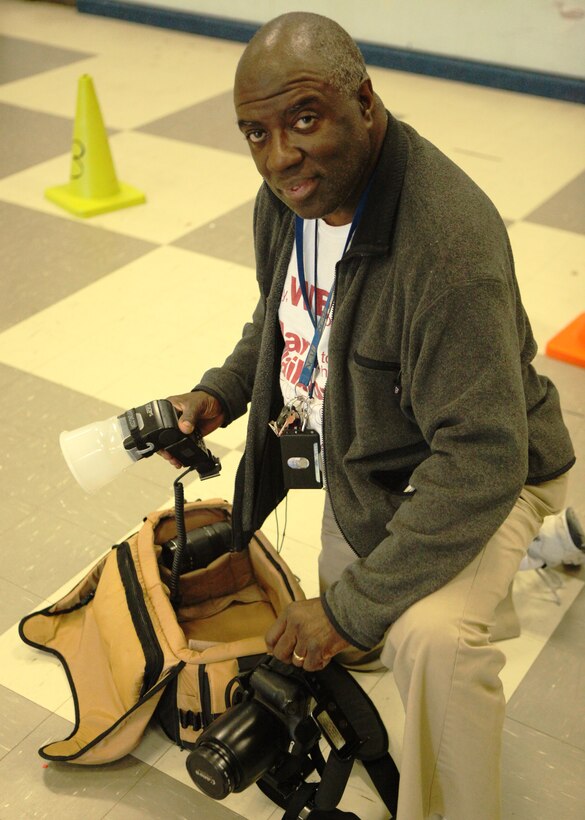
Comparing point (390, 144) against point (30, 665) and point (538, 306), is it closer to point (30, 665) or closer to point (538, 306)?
point (30, 665)

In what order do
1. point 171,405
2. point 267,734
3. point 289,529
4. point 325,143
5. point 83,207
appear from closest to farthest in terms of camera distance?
point 325,143 → point 267,734 → point 171,405 → point 289,529 → point 83,207

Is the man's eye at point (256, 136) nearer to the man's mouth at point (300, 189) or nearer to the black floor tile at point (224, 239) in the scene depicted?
the man's mouth at point (300, 189)

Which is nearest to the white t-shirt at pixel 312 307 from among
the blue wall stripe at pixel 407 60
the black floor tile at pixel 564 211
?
the black floor tile at pixel 564 211

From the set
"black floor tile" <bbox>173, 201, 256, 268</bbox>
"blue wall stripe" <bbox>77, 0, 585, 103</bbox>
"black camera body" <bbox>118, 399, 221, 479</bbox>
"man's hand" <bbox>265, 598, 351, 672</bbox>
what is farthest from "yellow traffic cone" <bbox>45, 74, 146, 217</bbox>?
"man's hand" <bbox>265, 598, 351, 672</bbox>

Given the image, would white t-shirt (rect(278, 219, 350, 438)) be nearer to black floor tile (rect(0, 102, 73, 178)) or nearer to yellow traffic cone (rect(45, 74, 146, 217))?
yellow traffic cone (rect(45, 74, 146, 217))

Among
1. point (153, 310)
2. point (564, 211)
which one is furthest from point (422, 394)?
point (564, 211)

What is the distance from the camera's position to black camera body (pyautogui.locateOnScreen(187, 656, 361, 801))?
153 centimetres

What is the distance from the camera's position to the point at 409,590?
147 centimetres

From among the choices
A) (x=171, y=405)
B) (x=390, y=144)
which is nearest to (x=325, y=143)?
(x=390, y=144)

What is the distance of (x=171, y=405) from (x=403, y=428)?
1.43ft

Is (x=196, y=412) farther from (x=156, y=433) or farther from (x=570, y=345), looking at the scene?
(x=570, y=345)

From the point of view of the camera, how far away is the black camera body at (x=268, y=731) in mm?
1527

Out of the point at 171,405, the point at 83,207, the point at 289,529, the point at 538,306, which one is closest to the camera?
the point at 171,405

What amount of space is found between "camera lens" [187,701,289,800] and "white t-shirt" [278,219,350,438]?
48 centimetres
